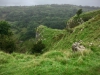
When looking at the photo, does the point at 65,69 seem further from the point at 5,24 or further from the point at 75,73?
the point at 5,24

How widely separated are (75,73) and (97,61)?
3.48 m

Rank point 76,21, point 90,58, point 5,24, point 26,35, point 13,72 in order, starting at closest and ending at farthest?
point 13,72
point 90,58
point 5,24
point 76,21
point 26,35

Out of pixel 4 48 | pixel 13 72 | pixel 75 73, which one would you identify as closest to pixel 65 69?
pixel 75 73

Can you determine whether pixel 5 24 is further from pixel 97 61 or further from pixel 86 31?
pixel 97 61

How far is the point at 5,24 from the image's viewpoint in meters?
61.0

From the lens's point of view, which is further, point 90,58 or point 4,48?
point 4,48

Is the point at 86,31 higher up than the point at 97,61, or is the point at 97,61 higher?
the point at 97,61

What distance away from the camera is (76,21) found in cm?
7619

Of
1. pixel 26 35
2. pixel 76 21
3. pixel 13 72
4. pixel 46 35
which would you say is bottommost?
pixel 26 35

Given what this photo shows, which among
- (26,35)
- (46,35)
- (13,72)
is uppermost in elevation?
(13,72)

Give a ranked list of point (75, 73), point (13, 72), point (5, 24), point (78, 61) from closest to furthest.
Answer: point (75, 73)
point (13, 72)
point (78, 61)
point (5, 24)

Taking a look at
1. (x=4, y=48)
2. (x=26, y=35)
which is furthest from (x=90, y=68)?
(x=26, y=35)

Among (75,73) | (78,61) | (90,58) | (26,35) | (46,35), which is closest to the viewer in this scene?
(75,73)

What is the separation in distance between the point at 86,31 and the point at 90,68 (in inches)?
1302
